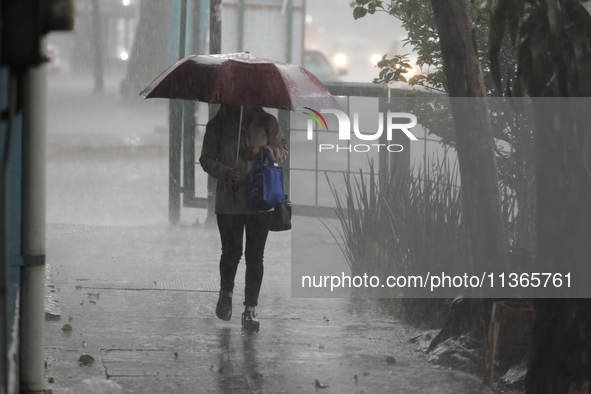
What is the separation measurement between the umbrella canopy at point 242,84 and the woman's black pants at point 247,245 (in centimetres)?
78

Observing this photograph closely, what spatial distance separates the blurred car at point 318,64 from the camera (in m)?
28.2

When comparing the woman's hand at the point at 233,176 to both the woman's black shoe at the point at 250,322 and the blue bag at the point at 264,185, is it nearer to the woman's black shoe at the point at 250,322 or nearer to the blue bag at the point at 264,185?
the blue bag at the point at 264,185

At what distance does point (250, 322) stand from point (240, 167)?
40.2 inches

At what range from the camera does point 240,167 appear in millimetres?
6801

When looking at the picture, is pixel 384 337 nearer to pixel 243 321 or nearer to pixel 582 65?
pixel 243 321

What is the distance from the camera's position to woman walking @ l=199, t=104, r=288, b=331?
676 cm

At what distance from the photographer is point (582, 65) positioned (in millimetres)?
4914

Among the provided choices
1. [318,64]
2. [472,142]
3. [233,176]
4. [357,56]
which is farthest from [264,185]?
[357,56]

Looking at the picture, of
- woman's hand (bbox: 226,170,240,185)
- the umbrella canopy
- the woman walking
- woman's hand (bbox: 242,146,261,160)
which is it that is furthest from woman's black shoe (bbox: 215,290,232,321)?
the umbrella canopy

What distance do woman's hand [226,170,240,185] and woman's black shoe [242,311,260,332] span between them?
2.91 feet

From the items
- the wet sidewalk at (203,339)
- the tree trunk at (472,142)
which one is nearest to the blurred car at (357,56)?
the wet sidewalk at (203,339)

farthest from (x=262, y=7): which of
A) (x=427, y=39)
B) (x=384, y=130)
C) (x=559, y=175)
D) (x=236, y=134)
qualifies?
(x=559, y=175)

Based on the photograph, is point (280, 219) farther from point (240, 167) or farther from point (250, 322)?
point (250, 322)

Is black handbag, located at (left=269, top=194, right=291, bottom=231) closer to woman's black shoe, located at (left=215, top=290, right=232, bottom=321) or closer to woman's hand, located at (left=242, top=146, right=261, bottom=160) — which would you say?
woman's hand, located at (left=242, top=146, right=261, bottom=160)
